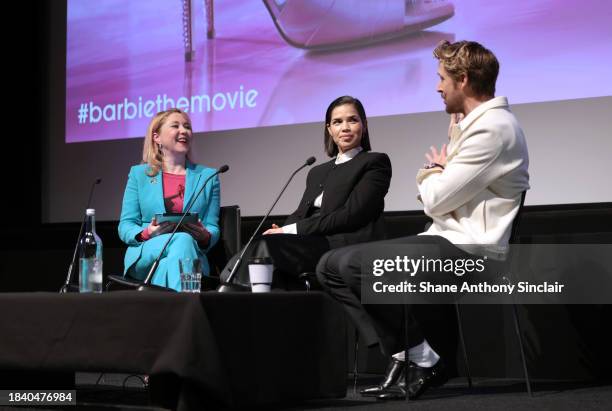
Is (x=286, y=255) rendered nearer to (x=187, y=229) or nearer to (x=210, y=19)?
(x=187, y=229)

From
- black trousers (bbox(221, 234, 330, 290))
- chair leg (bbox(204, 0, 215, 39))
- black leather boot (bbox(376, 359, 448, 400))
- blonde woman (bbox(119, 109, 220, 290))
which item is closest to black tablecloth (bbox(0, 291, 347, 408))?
black leather boot (bbox(376, 359, 448, 400))

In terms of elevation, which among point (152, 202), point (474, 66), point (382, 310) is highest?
point (474, 66)

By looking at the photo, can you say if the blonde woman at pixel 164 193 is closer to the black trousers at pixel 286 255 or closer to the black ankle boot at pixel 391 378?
the black trousers at pixel 286 255

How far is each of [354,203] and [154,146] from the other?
3.82 feet

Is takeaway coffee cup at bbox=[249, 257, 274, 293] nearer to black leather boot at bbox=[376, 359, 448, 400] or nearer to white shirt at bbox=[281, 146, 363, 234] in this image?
black leather boot at bbox=[376, 359, 448, 400]

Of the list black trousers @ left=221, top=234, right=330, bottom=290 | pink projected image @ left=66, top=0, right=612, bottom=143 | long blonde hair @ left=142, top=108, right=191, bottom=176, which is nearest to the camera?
black trousers @ left=221, top=234, right=330, bottom=290

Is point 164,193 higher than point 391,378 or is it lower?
higher

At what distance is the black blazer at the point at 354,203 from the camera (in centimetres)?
335

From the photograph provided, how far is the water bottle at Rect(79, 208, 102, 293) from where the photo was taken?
2605mm

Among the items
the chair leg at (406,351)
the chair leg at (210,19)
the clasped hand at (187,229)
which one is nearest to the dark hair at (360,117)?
the clasped hand at (187,229)

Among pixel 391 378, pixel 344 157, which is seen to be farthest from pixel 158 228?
pixel 391 378

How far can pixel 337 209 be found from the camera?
11.3 ft

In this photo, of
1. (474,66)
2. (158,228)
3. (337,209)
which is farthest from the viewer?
(158,228)

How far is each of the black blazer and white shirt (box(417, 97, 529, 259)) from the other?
62cm
